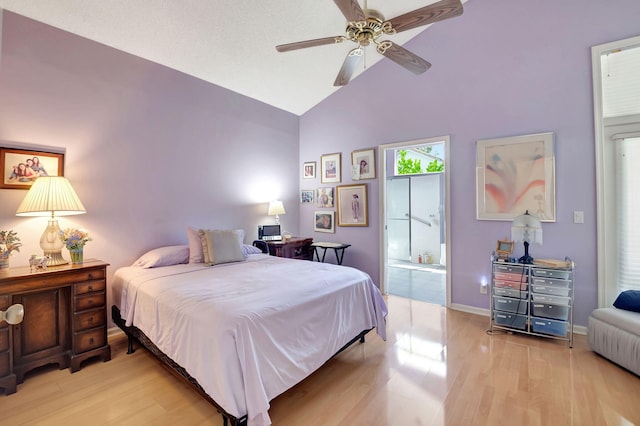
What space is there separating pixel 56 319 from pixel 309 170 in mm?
3802

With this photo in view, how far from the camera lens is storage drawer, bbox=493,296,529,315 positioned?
3.00m

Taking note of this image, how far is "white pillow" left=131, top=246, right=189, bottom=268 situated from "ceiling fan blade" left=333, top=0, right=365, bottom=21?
2.73 meters

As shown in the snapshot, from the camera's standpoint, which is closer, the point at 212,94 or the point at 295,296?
the point at 295,296

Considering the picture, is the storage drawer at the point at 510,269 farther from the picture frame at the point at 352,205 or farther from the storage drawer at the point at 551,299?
the picture frame at the point at 352,205

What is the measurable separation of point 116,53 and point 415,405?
4.18 meters

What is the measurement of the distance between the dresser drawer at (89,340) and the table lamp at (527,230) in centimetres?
403

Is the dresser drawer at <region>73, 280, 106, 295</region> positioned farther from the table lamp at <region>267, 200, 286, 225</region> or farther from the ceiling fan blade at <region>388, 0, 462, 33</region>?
the ceiling fan blade at <region>388, 0, 462, 33</region>

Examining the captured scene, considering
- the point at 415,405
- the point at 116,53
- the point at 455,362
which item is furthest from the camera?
the point at 116,53

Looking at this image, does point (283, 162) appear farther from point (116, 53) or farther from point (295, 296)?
point (295, 296)

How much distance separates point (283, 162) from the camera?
502 cm

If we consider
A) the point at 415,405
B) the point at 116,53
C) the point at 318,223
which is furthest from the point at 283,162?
the point at 415,405

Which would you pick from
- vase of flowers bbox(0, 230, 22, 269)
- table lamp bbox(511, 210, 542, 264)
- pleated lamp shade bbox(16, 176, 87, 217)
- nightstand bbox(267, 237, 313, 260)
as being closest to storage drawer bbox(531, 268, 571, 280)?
table lamp bbox(511, 210, 542, 264)

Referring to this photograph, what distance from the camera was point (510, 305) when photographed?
3.08 metres

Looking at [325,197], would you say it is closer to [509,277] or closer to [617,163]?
[509,277]
